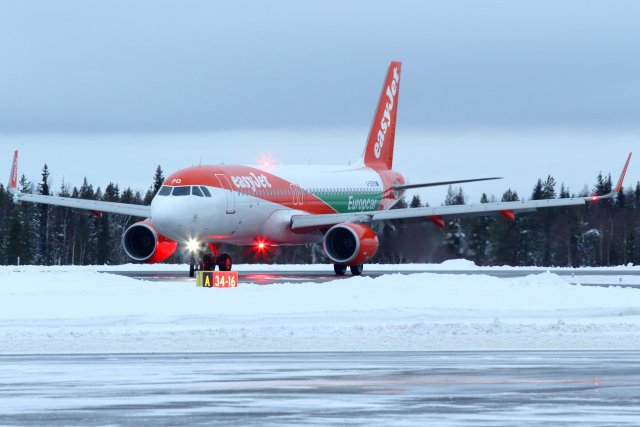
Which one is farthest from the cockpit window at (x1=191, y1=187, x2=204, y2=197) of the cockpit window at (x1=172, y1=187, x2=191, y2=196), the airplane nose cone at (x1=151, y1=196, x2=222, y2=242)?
the airplane nose cone at (x1=151, y1=196, x2=222, y2=242)

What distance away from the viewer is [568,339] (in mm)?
25359

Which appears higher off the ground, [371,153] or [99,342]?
[371,153]

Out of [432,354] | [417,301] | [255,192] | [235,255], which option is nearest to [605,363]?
[432,354]

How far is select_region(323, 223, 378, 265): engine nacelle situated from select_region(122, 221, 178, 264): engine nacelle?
5.98 metres

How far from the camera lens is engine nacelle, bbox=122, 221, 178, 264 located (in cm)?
5141

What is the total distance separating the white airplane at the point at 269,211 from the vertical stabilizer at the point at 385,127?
3390mm

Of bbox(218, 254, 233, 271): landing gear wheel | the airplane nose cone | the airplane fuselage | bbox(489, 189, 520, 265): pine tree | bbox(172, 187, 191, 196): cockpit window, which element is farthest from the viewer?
bbox(489, 189, 520, 265): pine tree

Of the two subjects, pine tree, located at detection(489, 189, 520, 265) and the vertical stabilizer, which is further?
pine tree, located at detection(489, 189, 520, 265)

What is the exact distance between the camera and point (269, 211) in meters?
52.8

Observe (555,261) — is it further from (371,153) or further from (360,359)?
(360,359)

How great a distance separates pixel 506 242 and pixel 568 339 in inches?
1924

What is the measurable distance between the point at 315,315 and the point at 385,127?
37.9 metres

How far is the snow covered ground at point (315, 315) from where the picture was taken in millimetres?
24578

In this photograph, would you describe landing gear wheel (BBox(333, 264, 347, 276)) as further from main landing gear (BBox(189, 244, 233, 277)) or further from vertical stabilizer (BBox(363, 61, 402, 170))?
vertical stabilizer (BBox(363, 61, 402, 170))
